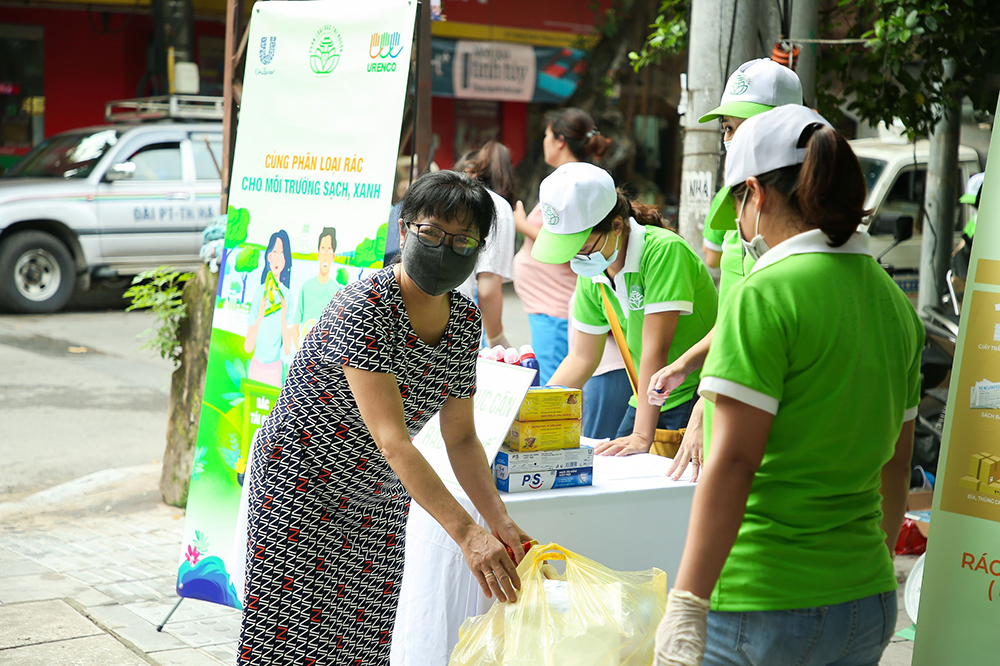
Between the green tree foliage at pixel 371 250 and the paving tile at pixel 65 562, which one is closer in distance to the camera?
the green tree foliage at pixel 371 250

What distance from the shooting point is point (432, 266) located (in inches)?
90.3

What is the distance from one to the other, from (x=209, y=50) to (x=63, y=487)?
37.2 feet

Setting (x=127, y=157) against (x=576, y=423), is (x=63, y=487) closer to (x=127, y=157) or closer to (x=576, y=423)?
(x=576, y=423)

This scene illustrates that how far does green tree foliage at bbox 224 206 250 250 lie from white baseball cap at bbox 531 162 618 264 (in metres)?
1.24

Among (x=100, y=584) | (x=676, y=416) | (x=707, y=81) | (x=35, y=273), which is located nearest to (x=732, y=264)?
(x=676, y=416)

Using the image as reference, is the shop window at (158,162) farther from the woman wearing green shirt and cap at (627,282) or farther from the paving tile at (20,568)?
the woman wearing green shirt and cap at (627,282)

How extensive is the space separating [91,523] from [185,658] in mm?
2004

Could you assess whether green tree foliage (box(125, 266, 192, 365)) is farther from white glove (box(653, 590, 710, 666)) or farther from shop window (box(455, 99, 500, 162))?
shop window (box(455, 99, 500, 162))

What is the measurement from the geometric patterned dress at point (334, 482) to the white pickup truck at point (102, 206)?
9.22m

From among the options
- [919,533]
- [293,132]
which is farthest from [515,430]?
[919,533]

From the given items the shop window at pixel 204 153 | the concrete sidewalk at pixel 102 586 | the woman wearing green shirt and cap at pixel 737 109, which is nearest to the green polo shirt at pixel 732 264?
the woman wearing green shirt and cap at pixel 737 109

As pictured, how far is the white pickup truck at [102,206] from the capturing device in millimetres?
11055

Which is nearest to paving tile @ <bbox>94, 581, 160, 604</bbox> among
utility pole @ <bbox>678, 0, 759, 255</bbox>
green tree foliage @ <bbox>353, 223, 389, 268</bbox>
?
green tree foliage @ <bbox>353, 223, 389, 268</bbox>

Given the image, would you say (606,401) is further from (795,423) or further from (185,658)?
(795,423)
